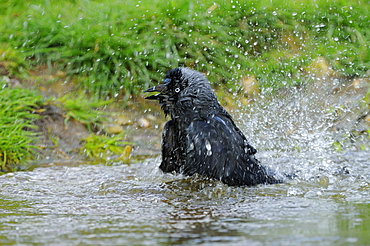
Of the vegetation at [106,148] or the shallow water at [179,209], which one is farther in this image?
the vegetation at [106,148]

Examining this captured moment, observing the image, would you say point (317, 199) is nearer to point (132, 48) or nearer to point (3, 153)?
point (3, 153)

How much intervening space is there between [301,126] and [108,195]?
338 centimetres

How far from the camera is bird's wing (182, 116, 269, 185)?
157 inches

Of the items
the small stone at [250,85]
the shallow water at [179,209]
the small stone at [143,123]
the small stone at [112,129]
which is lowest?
the shallow water at [179,209]

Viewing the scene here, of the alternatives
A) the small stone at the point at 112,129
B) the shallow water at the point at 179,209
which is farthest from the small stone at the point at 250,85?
the shallow water at the point at 179,209

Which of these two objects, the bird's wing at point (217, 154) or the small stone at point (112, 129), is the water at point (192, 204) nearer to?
the bird's wing at point (217, 154)

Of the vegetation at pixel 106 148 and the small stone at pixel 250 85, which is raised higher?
the small stone at pixel 250 85

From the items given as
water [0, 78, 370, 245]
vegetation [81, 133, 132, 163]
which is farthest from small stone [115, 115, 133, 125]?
water [0, 78, 370, 245]

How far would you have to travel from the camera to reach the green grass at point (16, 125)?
548cm

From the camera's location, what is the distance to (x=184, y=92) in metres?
4.21

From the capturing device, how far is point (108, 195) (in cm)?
378

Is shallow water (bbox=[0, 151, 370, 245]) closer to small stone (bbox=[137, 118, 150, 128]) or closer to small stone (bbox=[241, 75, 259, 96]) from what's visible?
small stone (bbox=[137, 118, 150, 128])

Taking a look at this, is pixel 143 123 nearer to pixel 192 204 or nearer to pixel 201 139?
pixel 201 139

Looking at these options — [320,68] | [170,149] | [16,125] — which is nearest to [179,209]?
[170,149]
